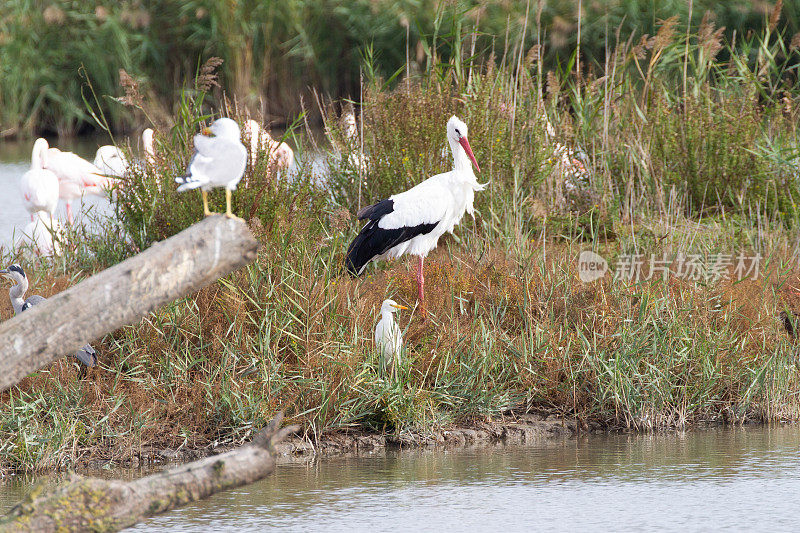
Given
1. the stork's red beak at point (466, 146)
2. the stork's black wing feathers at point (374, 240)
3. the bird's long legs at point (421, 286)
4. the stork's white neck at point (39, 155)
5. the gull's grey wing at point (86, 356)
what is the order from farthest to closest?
the stork's white neck at point (39, 155) < the stork's red beak at point (466, 146) < the stork's black wing feathers at point (374, 240) < the bird's long legs at point (421, 286) < the gull's grey wing at point (86, 356)

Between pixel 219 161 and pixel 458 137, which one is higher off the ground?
pixel 458 137

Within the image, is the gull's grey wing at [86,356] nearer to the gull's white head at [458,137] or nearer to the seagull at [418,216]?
the seagull at [418,216]

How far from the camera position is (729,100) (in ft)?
27.9

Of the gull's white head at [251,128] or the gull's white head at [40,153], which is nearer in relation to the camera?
the gull's white head at [251,128]

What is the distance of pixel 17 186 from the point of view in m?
12.5

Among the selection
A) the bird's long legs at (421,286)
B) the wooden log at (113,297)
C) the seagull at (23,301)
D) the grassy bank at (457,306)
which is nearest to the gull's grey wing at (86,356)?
the seagull at (23,301)

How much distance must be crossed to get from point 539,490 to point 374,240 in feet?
6.85

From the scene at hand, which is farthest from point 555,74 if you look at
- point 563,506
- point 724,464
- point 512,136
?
point 563,506

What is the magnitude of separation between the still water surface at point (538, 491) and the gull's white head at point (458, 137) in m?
2.01

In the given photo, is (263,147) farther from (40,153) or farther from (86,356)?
(40,153)

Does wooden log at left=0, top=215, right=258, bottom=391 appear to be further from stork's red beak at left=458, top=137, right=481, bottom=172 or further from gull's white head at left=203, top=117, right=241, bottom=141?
stork's red beak at left=458, top=137, right=481, bottom=172

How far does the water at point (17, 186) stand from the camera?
1017 centimetres

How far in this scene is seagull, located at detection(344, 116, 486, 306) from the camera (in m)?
6.51

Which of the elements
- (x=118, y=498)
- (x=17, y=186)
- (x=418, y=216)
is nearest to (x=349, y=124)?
(x=418, y=216)
